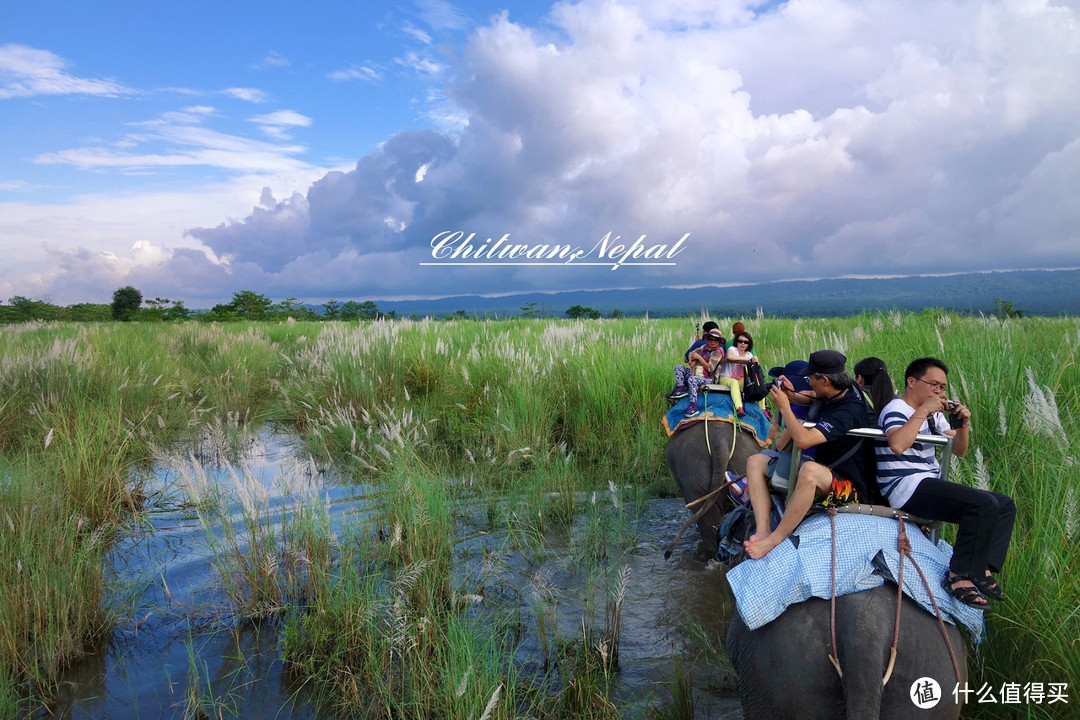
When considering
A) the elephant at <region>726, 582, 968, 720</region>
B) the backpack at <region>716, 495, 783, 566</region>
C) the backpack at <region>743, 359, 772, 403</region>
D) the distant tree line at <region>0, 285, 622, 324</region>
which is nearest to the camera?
the elephant at <region>726, 582, 968, 720</region>

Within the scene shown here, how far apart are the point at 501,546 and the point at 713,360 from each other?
2.35 metres

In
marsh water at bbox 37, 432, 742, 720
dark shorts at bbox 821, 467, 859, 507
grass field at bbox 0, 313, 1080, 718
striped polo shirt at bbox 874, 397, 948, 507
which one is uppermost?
striped polo shirt at bbox 874, 397, 948, 507

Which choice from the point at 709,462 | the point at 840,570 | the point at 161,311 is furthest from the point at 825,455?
the point at 161,311

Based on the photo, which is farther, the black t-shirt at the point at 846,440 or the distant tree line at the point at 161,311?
the distant tree line at the point at 161,311

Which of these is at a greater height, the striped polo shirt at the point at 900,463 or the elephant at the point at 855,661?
the striped polo shirt at the point at 900,463

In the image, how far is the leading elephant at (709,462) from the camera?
4719 millimetres

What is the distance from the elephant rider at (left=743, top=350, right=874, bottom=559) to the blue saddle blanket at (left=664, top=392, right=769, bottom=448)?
1999 millimetres

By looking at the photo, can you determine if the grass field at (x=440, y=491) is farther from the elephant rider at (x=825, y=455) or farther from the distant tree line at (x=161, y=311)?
the distant tree line at (x=161, y=311)

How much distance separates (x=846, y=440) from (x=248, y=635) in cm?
361

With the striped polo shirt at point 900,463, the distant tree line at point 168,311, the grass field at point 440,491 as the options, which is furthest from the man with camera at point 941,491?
the distant tree line at point 168,311

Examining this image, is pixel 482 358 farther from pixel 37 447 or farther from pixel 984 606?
pixel 984 606

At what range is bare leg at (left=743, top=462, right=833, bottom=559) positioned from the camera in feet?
8.30

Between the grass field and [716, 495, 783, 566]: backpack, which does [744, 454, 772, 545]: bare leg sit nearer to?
[716, 495, 783, 566]: backpack

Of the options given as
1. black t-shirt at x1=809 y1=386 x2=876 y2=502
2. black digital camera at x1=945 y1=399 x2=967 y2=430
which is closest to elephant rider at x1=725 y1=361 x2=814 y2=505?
black t-shirt at x1=809 y1=386 x2=876 y2=502
